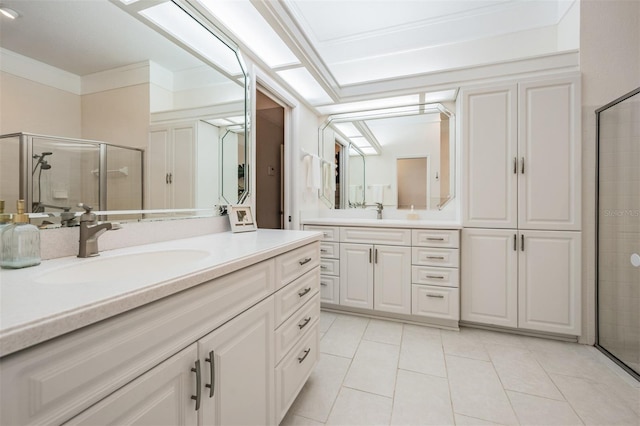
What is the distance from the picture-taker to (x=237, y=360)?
0.97 m

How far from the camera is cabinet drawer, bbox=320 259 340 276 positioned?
276 cm

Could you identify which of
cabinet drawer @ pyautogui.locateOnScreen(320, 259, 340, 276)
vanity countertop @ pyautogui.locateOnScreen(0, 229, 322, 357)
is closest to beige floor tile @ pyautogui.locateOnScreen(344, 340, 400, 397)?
cabinet drawer @ pyautogui.locateOnScreen(320, 259, 340, 276)

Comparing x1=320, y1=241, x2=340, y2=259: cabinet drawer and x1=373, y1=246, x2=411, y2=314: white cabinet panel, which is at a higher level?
x1=320, y1=241, x2=340, y2=259: cabinet drawer

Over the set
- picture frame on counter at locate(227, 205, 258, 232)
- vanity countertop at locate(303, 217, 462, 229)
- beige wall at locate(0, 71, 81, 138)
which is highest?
beige wall at locate(0, 71, 81, 138)

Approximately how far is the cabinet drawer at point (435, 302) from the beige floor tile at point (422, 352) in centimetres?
15

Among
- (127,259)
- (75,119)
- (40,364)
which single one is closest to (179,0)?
(75,119)

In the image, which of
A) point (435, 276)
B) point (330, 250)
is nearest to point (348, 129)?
point (330, 250)

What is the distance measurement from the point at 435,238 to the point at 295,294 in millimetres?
1522

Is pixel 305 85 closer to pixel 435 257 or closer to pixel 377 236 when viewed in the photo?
pixel 377 236

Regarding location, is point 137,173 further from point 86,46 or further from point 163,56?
point 163,56

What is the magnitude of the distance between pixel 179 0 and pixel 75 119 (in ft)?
2.83

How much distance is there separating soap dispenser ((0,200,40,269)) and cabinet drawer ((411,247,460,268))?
7.79 feet

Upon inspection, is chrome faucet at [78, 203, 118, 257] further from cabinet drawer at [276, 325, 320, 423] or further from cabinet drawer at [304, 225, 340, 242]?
cabinet drawer at [304, 225, 340, 242]

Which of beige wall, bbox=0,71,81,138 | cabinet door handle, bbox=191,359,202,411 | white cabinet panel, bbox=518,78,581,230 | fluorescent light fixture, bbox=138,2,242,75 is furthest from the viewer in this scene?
white cabinet panel, bbox=518,78,581,230
